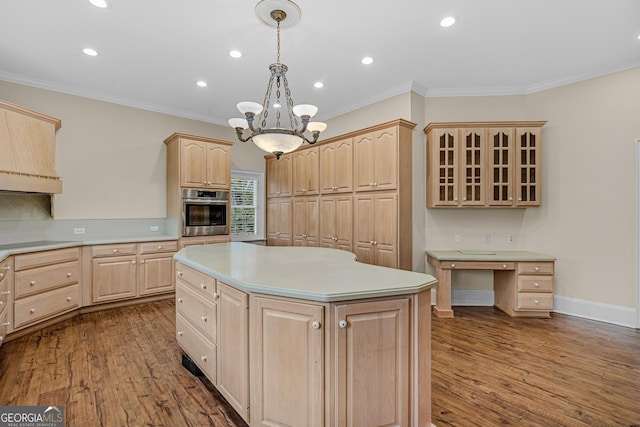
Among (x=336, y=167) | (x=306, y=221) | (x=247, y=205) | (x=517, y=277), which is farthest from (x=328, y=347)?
(x=247, y=205)

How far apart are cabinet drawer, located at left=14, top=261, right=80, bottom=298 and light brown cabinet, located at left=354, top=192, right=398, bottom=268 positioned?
3.64 m

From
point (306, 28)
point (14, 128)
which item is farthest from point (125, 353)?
point (306, 28)

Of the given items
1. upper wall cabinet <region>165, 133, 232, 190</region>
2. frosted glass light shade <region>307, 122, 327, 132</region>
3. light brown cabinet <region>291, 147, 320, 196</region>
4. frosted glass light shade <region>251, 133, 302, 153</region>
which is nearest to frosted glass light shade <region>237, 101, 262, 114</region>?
frosted glass light shade <region>251, 133, 302, 153</region>

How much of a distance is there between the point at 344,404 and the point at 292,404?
274 mm

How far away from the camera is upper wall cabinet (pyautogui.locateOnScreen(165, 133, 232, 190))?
183 inches

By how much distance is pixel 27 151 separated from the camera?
338cm

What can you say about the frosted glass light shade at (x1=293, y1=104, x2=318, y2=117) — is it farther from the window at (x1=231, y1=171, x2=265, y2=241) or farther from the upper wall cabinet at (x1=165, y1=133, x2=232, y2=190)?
the window at (x1=231, y1=171, x2=265, y2=241)

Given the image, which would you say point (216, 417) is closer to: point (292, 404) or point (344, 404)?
point (292, 404)

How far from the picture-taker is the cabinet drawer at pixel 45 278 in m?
3.16

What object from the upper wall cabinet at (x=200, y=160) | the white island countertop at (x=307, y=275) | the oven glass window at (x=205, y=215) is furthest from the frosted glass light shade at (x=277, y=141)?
the oven glass window at (x=205, y=215)

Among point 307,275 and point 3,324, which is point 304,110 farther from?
point 3,324

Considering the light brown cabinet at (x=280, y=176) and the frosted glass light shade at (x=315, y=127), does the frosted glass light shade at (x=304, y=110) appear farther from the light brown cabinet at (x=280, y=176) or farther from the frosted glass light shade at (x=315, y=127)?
the light brown cabinet at (x=280, y=176)

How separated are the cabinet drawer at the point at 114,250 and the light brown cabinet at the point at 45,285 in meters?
0.20

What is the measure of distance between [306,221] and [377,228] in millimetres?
1470
